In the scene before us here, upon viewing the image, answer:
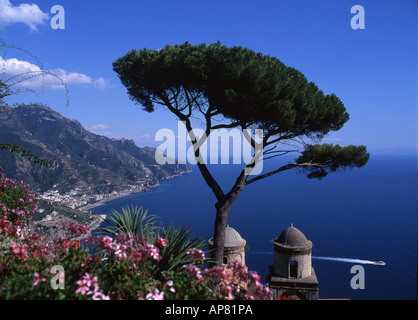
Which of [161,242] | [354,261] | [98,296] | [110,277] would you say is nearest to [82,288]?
[98,296]

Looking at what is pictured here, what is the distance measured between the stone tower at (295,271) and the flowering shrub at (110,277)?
8094mm

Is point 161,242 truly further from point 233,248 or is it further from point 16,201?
point 233,248

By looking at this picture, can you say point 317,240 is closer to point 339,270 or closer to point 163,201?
point 339,270

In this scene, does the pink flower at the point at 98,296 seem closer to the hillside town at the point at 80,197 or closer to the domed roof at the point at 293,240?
the domed roof at the point at 293,240

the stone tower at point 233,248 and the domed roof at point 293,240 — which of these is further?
the domed roof at point 293,240

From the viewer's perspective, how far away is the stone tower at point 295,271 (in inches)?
404

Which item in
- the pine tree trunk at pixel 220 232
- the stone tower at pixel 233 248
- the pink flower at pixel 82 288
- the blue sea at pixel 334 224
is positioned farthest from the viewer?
the blue sea at pixel 334 224

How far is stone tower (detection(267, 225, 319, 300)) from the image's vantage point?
10266 millimetres

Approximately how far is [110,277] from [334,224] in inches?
2886

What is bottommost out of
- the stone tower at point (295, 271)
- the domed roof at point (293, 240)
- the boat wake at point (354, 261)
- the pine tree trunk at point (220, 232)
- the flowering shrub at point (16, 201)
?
the boat wake at point (354, 261)

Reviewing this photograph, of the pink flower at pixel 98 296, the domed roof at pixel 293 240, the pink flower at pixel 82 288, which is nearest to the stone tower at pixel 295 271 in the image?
the domed roof at pixel 293 240

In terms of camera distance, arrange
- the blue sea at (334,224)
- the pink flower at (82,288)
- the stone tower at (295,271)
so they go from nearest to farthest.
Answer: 1. the pink flower at (82,288)
2. the stone tower at (295,271)
3. the blue sea at (334,224)

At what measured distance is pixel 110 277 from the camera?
2.93 meters
